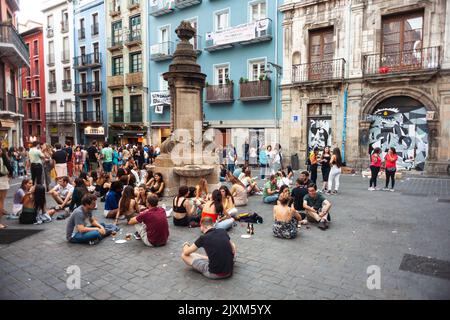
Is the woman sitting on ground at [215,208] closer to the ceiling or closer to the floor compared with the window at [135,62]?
closer to the floor

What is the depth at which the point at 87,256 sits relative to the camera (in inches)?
228

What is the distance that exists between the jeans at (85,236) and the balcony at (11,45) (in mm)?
18115

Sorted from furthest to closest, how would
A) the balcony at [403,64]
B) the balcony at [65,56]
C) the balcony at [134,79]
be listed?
the balcony at [65,56] < the balcony at [134,79] < the balcony at [403,64]

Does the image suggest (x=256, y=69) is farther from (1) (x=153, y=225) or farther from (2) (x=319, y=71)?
(1) (x=153, y=225)

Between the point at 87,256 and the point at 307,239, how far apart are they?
427cm

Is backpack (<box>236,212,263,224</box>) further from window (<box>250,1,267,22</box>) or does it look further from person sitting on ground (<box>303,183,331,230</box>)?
window (<box>250,1,267,22</box>)

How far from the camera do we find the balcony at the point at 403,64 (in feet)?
50.9

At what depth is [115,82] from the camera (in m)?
31.1

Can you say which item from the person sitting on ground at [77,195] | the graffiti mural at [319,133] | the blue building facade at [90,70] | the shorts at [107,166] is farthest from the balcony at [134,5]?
the person sitting on ground at [77,195]

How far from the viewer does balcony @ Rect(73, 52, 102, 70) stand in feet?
106

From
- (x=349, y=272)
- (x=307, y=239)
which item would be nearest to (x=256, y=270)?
(x=349, y=272)

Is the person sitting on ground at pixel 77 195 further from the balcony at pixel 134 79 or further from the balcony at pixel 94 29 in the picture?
the balcony at pixel 94 29
